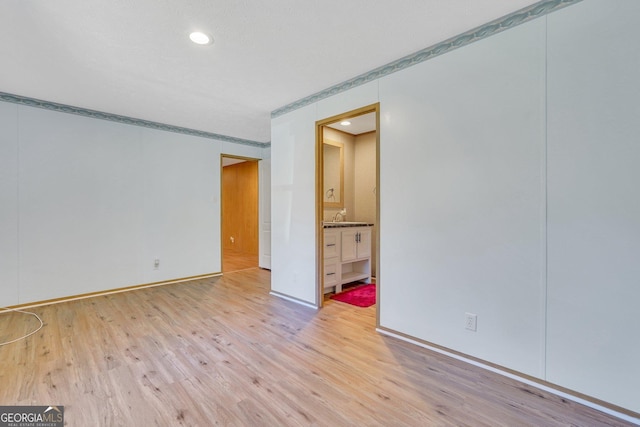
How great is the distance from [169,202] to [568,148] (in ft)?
15.8

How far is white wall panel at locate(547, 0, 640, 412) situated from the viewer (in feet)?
5.10

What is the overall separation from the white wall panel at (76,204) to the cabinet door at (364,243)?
10.9ft

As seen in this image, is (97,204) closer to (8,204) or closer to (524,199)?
(8,204)

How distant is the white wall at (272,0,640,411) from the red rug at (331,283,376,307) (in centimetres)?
94

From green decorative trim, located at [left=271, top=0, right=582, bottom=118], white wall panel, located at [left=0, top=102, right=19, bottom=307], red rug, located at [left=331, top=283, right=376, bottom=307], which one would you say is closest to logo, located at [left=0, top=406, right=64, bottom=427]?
white wall panel, located at [left=0, top=102, right=19, bottom=307]

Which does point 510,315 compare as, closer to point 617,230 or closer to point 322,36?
point 617,230

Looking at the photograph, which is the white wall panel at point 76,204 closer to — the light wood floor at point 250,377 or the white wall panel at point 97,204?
the white wall panel at point 97,204

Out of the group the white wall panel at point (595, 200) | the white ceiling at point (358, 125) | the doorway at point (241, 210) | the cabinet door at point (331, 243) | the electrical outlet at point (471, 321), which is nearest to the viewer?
the white wall panel at point (595, 200)

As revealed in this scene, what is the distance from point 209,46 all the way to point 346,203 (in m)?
3.39

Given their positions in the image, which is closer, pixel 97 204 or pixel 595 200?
pixel 595 200

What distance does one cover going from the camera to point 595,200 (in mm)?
1653

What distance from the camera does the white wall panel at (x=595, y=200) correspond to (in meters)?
1.56

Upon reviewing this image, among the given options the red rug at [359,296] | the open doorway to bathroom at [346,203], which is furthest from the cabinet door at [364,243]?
the red rug at [359,296]

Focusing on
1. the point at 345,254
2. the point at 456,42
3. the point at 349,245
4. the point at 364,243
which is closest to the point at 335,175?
the point at 364,243
